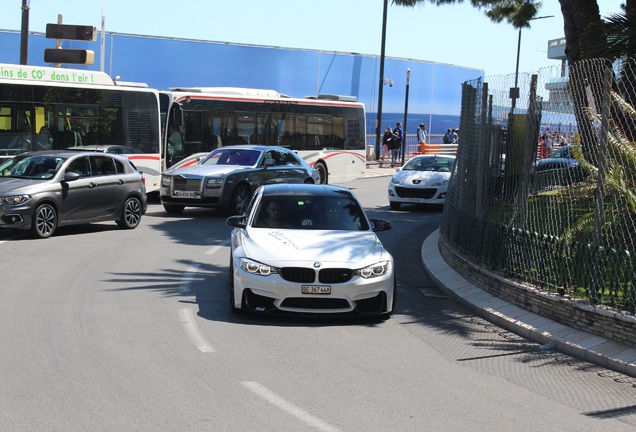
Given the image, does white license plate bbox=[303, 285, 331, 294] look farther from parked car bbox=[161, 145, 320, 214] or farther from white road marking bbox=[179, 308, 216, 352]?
parked car bbox=[161, 145, 320, 214]

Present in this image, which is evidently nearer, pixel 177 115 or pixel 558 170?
pixel 558 170

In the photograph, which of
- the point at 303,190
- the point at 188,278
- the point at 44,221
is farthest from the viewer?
the point at 44,221

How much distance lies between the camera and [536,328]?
991 cm

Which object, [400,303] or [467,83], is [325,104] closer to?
[467,83]

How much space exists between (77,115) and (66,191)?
6373mm

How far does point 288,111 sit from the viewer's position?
30781 millimetres

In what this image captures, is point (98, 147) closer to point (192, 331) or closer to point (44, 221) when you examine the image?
point (44, 221)

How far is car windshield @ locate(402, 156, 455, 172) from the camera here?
26.2 metres

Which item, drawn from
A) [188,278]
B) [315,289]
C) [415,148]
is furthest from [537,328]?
[415,148]

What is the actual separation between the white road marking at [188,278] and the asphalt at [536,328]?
3497 millimetres

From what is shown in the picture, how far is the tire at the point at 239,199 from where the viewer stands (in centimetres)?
2195

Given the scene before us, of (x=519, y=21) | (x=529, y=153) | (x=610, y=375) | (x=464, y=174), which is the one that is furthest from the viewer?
(x=519, y=21)

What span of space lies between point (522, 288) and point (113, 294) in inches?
197

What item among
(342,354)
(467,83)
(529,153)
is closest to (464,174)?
(467,83)
